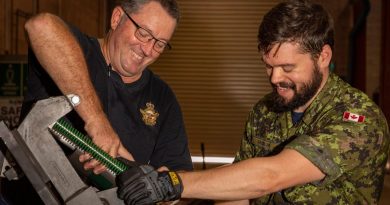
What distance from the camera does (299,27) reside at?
2348 millimetres

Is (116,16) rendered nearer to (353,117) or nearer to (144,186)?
(144,186)

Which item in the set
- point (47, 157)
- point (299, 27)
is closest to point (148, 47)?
point (299, 27)

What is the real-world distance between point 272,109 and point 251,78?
7.85m

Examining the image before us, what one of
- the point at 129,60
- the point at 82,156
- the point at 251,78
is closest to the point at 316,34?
the point at 129,60

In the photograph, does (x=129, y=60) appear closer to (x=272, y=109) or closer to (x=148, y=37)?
(x=148, y=37)

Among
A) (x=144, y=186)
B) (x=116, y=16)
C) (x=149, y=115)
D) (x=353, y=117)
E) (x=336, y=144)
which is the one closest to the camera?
(x=144, y=186)

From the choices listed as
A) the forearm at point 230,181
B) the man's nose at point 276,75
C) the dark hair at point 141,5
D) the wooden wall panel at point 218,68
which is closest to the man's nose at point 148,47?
the dark hair at point 141,5

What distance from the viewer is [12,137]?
1568mm

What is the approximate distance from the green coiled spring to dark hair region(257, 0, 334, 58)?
3.25 ft

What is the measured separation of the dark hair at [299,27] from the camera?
7.67 ft

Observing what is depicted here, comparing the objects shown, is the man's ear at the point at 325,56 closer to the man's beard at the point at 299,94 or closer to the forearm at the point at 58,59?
the man's beard at the point at 299,94

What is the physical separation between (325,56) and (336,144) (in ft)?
1.69

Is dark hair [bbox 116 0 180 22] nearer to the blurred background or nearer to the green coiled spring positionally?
the green coiled spring

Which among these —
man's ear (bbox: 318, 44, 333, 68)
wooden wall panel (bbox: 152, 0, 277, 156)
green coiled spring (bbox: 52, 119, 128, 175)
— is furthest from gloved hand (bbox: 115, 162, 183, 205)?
wooden wall panel (bbox: 152, 0, 277, 156)
